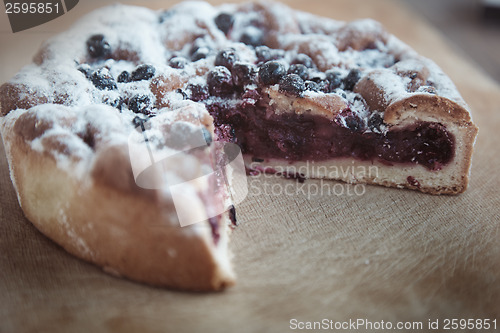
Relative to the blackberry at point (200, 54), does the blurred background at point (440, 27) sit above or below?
below

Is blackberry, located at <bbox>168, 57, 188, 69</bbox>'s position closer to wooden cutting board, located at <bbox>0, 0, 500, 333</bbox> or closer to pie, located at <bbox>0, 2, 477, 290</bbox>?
pie, located at <bbox>0, 2, 477, 290</bbox>

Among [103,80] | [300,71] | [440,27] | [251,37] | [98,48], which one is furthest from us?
[440,27]

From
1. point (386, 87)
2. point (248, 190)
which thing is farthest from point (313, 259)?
point (386, 87)

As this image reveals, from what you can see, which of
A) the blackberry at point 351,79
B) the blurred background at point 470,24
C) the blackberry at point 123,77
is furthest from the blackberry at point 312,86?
the blurred background at point 470,24

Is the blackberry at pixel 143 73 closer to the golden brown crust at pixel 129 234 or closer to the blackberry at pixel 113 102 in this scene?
the blackberry at pixel 113 102

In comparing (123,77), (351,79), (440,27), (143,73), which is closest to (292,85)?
(351,79)

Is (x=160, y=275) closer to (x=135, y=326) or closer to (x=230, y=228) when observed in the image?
(x=135, y=326)

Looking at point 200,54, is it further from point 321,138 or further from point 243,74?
point 321,138
